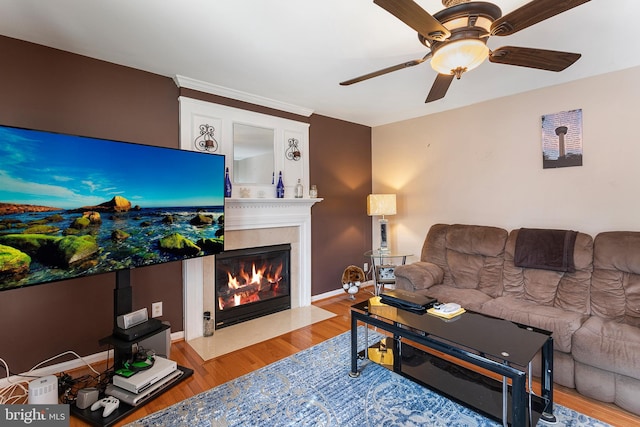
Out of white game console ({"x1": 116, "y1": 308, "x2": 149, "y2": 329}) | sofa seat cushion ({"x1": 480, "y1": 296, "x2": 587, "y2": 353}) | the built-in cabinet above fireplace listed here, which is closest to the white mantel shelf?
the built-in cabinet above fireplace

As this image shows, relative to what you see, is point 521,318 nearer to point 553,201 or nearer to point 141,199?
point 553,201

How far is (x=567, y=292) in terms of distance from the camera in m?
2.52

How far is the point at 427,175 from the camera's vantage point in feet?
12.8

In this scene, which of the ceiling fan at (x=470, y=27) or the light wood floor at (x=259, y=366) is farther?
the light wood floor at (x=259, y=366)

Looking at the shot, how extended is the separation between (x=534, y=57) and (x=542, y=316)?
1818 mm

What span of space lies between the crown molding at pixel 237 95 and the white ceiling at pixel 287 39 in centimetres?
8

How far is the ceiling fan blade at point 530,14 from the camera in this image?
4.04 feet

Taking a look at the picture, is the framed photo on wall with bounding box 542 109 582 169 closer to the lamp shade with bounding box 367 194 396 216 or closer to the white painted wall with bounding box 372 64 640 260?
the white painted wall with bounding box 372 64 640 260

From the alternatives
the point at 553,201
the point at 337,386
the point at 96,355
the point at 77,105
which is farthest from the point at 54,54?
the point at 553,201

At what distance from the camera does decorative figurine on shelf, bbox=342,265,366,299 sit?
3.90 meters

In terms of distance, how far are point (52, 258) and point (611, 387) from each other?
3460 millimetres

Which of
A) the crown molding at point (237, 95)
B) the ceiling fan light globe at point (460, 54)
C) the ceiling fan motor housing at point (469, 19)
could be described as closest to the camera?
the ceiling fan motor housing at point (469, 19)

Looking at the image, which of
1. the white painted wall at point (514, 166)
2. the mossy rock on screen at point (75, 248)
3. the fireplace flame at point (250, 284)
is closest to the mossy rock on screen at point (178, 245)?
the mossy rock on screen at point (75, 248)

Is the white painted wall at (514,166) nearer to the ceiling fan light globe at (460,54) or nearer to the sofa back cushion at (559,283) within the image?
the sofa back cushion at (559,283)
